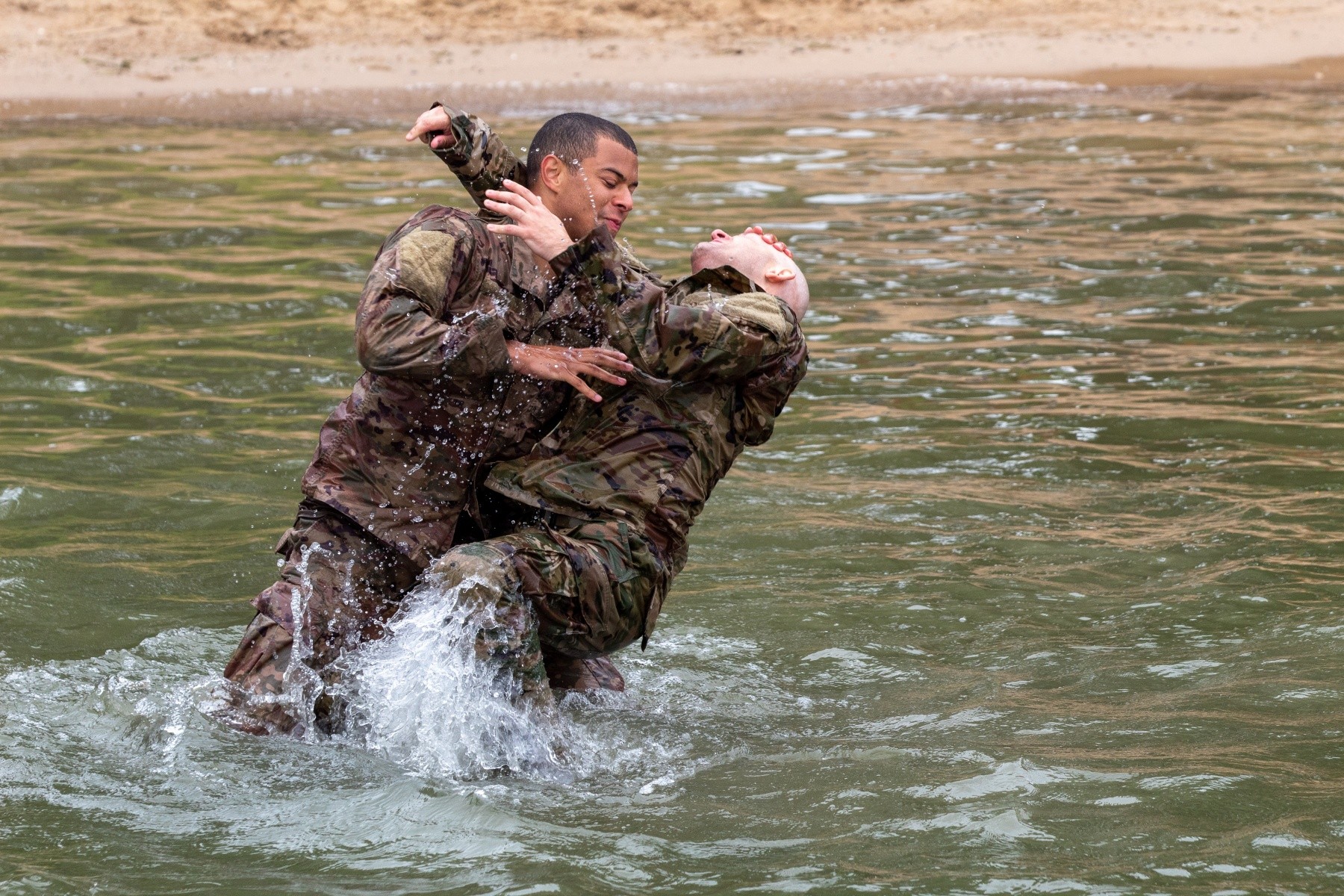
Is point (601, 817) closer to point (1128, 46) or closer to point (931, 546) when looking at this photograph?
point (931, 546)

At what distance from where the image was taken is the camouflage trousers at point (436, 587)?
4617 mm

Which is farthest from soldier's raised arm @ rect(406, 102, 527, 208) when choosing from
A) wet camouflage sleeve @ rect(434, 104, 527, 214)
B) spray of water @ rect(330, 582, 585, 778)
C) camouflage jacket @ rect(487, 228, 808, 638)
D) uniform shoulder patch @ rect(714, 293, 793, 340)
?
spray of water @ rect(330, 582, 585, 778)

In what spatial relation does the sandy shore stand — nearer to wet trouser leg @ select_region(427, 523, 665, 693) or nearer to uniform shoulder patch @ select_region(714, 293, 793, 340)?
uniform shoulder patch @ select_region(714, 293, 793, 340)

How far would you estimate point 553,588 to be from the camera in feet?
15.3

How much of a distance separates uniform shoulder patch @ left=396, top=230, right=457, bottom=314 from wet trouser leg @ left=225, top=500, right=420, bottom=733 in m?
0.80

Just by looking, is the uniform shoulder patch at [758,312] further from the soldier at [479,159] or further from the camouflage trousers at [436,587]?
the camouflage trousers at [436,587]

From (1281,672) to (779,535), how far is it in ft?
8.12

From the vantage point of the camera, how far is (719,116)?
20078mm

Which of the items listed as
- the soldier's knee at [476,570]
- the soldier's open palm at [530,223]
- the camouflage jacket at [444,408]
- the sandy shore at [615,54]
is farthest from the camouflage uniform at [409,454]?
the sandy shore at [615,54]

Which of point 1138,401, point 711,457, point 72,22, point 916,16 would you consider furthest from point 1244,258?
point 72,22

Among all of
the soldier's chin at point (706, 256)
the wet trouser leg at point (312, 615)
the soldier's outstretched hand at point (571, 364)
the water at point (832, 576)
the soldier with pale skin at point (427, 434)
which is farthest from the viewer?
the soldier's chin at point (706, 256)

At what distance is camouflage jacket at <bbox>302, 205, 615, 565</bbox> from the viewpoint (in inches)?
189

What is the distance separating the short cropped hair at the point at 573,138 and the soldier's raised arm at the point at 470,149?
0.67ft

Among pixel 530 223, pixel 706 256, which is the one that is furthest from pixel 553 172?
pixel 706 256
